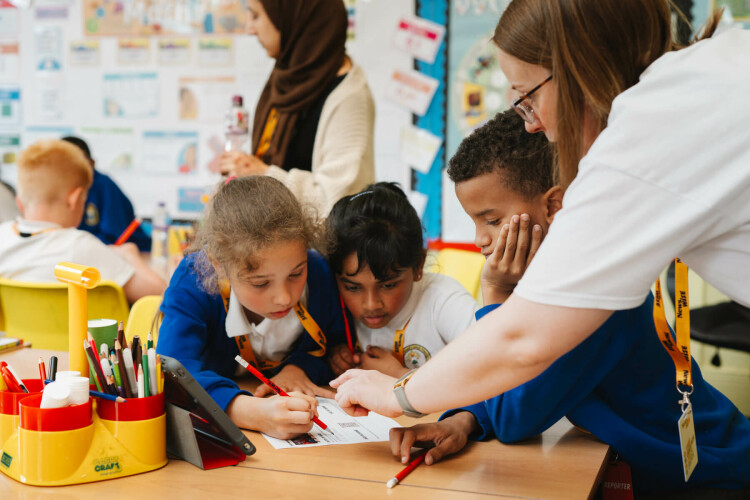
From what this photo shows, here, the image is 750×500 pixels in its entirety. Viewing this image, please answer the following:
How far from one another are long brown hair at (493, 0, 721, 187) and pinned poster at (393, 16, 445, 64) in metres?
2.92

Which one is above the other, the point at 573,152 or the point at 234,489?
the point at 573,152

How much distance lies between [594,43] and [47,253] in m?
2.04

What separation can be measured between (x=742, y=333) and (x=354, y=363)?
172 centimetres

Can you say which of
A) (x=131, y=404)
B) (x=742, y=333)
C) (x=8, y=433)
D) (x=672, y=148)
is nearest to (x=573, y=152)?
(x=672, y=148)

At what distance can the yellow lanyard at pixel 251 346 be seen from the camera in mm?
1457

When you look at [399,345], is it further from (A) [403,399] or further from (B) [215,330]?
(A) [403,399]

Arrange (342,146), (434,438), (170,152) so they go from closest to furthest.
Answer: (434,438), (342,146), (170,152)

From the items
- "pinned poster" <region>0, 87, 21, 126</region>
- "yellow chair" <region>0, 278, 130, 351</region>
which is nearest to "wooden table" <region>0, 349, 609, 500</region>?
"yellow chair" <region>0, 278, 130, 351</region>

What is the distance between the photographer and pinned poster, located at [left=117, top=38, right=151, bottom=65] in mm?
4289

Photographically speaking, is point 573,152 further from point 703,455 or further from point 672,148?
point 703,455

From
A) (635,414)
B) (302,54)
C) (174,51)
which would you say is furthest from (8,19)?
(635,414)

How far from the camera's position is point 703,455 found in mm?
1092

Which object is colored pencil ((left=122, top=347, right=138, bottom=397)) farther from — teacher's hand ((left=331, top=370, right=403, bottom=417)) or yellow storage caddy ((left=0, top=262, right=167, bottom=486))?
teacher's hand ((left=331, top=370, right=403, bottom=417))

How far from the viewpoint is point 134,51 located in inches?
170
